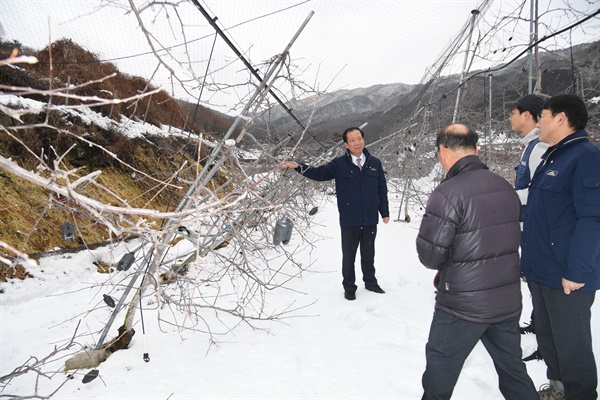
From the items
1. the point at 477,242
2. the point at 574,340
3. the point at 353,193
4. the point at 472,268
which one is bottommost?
the point at 574,340

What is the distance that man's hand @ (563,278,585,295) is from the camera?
1.64 metres

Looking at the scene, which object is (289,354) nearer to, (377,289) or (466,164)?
(377,289)

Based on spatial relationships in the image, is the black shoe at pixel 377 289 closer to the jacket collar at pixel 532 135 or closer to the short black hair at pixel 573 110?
the jacket collar at pixel 532 135

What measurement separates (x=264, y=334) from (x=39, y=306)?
3.63 metres

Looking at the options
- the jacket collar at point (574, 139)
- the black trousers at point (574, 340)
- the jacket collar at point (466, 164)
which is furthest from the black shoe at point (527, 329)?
the jacket collar at point (466, 164)

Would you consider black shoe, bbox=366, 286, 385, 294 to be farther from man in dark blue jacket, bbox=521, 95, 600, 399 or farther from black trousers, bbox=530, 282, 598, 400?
black trousers, bbox=530, 282, 598, 400

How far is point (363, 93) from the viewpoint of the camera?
763 centimetres

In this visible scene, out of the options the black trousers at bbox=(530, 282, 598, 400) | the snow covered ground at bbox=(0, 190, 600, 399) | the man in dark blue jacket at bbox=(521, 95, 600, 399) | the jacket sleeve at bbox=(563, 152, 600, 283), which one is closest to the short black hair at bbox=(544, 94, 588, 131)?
the man in dark blue jacket at bbox=(521, 95, 600, 399)

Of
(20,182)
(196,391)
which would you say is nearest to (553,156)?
(196,391)

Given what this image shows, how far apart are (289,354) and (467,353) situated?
55.7 inches

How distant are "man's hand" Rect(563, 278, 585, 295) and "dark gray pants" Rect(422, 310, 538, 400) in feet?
1.02

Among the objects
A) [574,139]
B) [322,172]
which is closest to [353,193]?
[322,172]

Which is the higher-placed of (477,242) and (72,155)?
(72,155)

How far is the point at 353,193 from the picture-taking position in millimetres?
3521
